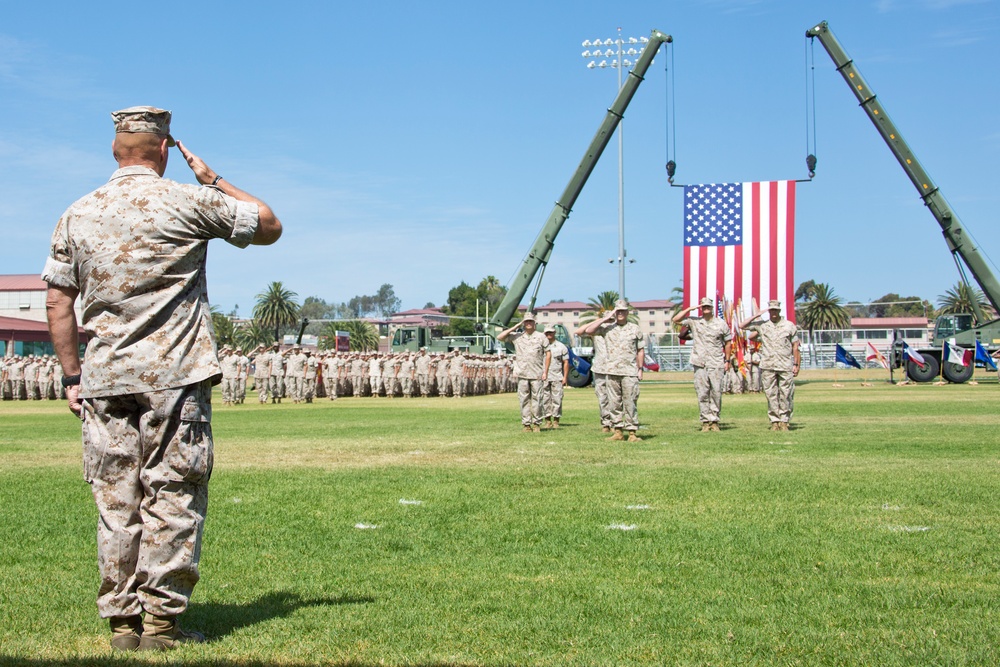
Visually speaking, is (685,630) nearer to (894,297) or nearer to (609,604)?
(609,604)

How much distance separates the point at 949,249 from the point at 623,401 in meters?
29.8

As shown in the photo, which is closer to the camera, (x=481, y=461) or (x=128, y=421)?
(x=128, y=421)

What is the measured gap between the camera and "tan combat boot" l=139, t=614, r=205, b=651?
460 cm

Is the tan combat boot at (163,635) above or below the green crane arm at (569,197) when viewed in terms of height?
below

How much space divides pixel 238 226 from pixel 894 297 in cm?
18385

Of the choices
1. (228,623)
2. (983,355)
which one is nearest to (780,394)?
(228,623)

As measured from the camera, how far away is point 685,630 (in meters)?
4.89

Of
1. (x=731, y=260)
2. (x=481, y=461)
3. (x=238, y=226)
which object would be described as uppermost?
(x=731, y=260)

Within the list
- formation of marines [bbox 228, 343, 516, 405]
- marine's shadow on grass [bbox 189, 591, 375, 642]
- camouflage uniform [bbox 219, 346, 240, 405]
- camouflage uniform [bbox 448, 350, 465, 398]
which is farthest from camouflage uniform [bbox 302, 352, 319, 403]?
marine's shadow on grass [bbox 189, 591, 375, 642]

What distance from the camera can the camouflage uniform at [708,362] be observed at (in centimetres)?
1806

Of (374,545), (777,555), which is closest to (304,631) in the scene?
(374,545)

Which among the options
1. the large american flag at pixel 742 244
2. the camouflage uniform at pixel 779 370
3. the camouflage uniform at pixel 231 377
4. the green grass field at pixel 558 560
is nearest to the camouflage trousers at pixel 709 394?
the camouflage uniform at pixel 779 370

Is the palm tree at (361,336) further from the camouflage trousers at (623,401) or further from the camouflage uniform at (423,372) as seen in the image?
the camouflage trousers at (623,401)

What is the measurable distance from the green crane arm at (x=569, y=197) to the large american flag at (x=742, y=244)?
594 cm
